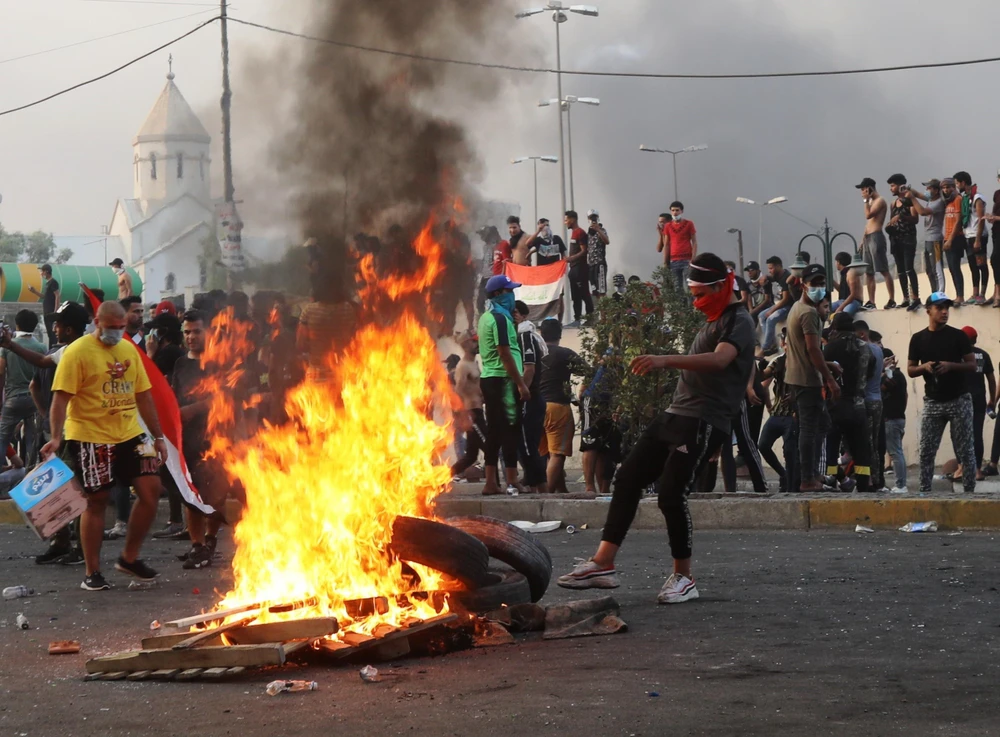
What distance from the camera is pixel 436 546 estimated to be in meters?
6.37

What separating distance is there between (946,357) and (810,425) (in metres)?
1.30

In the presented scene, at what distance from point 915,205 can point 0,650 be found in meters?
13.2

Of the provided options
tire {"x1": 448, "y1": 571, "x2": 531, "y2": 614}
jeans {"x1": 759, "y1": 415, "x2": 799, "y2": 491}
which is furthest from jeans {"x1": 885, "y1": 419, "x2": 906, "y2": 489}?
tire {"x1": 448, "y1": 571, "x2": 531, "y2": 614}

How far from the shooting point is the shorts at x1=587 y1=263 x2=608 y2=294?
68.4ft

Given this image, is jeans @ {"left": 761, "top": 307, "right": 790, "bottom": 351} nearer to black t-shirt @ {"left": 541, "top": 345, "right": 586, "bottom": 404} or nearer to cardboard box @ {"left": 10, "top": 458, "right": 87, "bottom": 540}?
black t-shirt @ {"left": 541, "top": 345, "right": 586, "bottom": 404}

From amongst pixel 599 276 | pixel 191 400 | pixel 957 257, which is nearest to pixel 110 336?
pixel 191 400

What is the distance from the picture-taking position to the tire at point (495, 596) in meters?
6.43

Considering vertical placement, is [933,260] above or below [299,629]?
above

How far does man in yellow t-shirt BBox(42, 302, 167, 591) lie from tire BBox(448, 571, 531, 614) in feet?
9.79

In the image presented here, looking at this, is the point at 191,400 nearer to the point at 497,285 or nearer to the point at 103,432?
the point at 103,432

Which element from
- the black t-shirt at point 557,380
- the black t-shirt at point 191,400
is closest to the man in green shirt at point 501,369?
the black t-shirt at point 557,380

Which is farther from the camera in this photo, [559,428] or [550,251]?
[550,251]

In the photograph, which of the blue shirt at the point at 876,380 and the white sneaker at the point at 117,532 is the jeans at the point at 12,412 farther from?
the blue shirt at the point at 876,380

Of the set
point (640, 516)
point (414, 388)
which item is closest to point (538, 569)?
point (414, 388)
